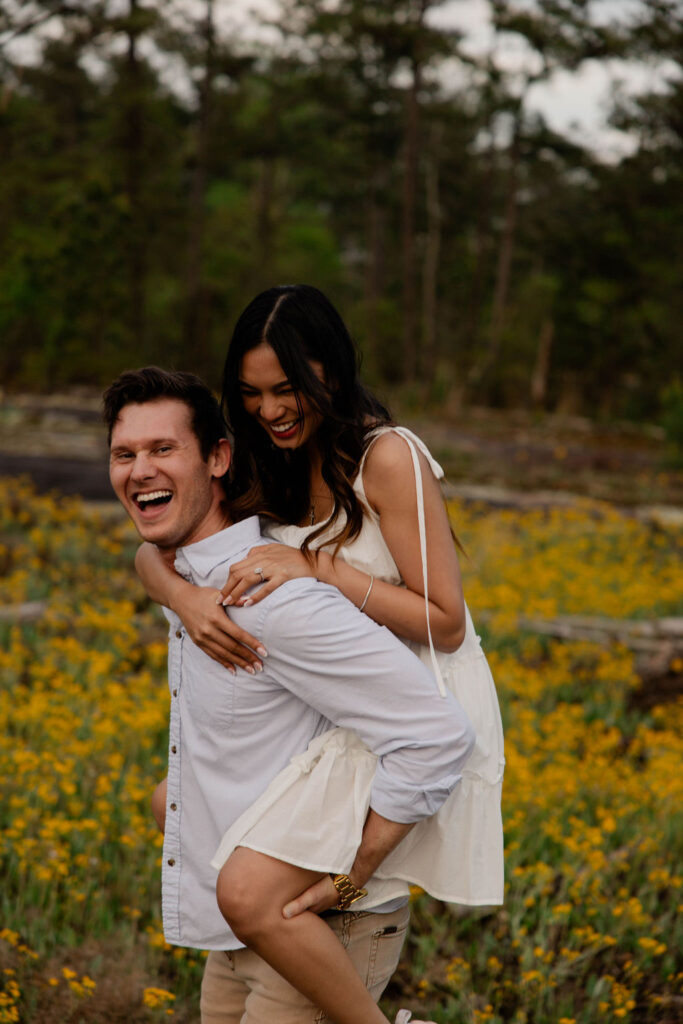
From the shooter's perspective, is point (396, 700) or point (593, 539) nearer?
point (396, 700)

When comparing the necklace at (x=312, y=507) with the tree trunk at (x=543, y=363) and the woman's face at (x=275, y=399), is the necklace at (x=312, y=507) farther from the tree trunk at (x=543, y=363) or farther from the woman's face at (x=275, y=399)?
the tree trunk at (x=543, y=363)

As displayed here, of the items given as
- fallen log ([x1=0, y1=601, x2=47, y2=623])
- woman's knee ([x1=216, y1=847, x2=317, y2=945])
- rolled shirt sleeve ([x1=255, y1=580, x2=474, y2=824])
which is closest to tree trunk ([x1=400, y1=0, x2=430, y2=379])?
fallen log ([x1=0, y1=601, x2=47, y2=623])

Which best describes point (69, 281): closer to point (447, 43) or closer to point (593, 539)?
point (447, 43)

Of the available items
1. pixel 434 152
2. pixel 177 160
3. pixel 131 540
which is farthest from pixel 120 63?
pixel 131 540

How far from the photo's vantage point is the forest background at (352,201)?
19953 millimetres

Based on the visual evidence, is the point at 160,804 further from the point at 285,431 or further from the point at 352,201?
the point at 352,201

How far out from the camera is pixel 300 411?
2.24 metres

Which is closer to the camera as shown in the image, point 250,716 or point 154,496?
point 250,716

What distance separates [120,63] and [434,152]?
11.5m

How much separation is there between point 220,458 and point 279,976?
1.07 metres

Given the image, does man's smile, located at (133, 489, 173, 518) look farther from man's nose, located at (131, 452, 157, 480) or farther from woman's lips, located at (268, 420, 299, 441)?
woman's lips, located at (268, 420, 299, 441)

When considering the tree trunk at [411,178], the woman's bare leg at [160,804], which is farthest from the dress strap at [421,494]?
the tree trunk at [411,178]

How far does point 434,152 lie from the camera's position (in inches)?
1246

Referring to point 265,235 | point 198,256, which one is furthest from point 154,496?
point 265,235
